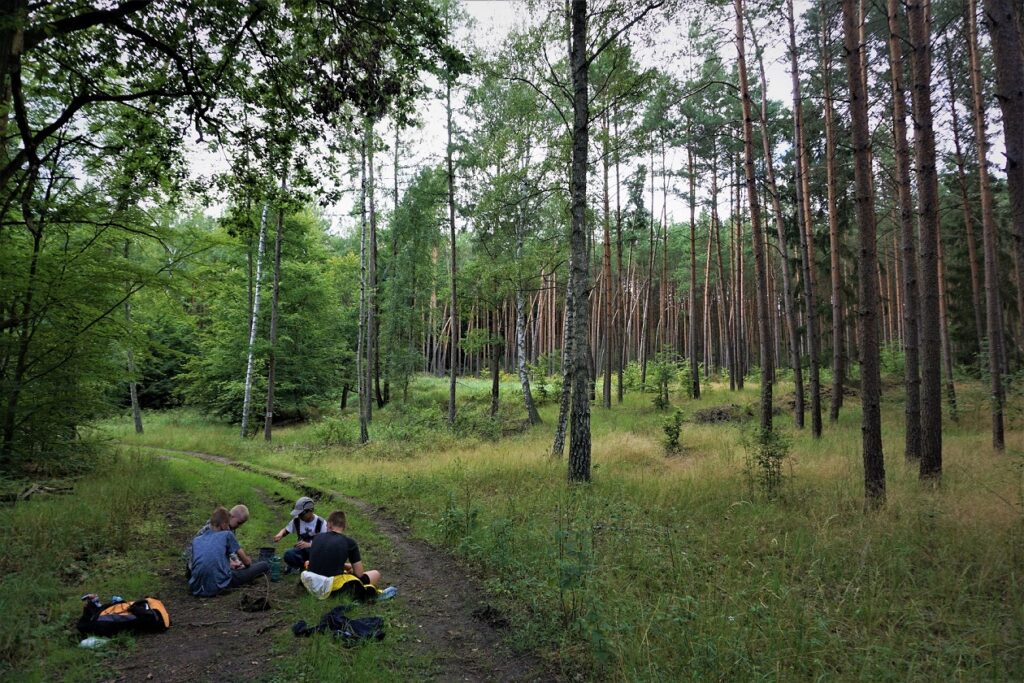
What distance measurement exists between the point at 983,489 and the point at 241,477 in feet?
48.2

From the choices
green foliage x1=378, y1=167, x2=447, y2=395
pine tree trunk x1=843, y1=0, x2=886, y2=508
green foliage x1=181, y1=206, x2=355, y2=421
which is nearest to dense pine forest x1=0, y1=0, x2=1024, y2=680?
pine tree trunk x1=843, y1=0, x2=886, y2=508

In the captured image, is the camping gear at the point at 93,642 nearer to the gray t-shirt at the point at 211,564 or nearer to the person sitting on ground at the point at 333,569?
the gray t-shirt at the point at 211,564

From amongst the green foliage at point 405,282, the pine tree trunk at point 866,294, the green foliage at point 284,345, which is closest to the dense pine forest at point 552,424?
the pine tree trunk at point 866,294

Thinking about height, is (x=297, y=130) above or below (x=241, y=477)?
above

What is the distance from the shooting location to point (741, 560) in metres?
5.37

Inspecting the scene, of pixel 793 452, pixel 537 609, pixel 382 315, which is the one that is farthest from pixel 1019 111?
pixel 382 315

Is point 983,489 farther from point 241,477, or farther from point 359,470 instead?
point 241,477

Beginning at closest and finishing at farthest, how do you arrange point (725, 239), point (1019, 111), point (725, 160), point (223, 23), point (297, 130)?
point (1019, 111) → point (223, 23) → point (297, 130) → point (725, 160) → point (725, 239)

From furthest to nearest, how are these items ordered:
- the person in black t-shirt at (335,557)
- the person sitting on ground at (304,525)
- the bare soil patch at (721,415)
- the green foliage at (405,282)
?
the green foliage at (405,282)
the bare soil patch at (721,415)
the person sitting on ground at (304,525)
the person in black t-shirt at (335,557)

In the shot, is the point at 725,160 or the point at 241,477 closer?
the point at 241,477

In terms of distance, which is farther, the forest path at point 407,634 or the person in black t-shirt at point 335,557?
the person in black t-shirt at point 335,557

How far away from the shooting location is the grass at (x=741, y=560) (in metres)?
3.64

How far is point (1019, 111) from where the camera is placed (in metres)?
4.60

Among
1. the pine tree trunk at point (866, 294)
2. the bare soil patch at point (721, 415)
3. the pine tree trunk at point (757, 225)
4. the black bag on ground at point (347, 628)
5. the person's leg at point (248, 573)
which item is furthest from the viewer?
the bare soil patch at point (721, 415)
